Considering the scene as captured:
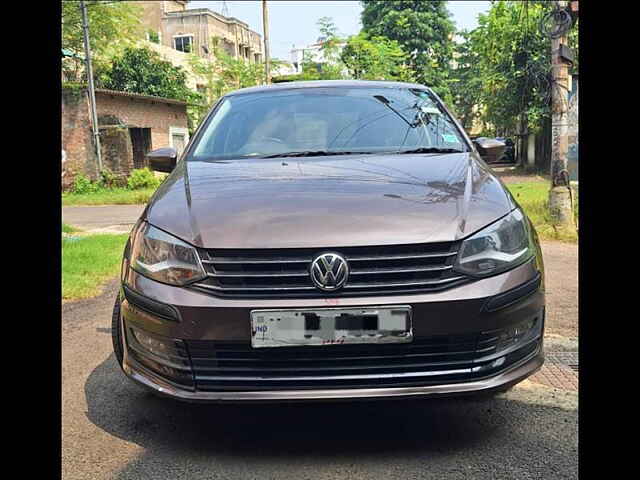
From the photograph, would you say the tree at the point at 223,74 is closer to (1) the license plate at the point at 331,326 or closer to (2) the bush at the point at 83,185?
(2) the bush at the point at 83,185

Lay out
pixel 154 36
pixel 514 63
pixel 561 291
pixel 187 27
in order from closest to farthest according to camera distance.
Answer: pixel 561 291
pixel 514 63
pixel 154 36
pixel 187 27

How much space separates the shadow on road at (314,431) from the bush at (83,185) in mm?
17407

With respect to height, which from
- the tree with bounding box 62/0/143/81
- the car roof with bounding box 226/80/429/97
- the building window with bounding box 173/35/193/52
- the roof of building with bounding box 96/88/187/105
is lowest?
the car roof with bounding box 226/80/429/97

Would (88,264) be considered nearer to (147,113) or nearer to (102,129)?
(102,129)

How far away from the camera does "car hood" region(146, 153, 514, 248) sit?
2250 mm

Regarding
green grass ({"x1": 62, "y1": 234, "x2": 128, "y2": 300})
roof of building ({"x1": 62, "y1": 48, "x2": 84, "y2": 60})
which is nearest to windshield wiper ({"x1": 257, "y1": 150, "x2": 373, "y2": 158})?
green grass ({"x1": 62, "y1": 234, "x2": 128, "y2": 300})

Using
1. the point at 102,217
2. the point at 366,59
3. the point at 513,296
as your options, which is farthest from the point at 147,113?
the point at 513,296

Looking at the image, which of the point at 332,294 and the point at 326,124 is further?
the point at 326,124

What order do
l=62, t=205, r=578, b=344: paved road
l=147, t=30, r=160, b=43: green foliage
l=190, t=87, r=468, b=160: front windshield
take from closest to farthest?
l=190, t=87, r=468, b=160: front windshield, l=62, t=205, r=578, b=344: paved road, l=147, t=30, r=160, b=43: green foliage

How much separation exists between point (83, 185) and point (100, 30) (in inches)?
315

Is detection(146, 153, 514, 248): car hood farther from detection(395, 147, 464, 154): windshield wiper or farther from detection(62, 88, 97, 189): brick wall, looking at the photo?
detection(62, 88, 97, 189): brick wall

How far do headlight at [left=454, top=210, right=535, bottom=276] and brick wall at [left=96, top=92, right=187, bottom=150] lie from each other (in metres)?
20.1

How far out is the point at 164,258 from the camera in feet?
7.63
